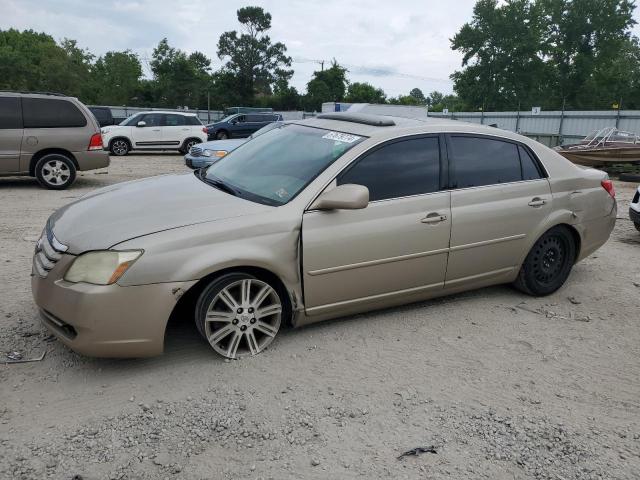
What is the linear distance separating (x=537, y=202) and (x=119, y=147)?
16.6 m

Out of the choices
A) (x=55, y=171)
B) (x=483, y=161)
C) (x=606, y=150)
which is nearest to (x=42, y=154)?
(x=55, y=171)

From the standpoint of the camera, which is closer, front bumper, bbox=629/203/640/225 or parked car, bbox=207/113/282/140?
front bumper, bbox=629/203/640/225

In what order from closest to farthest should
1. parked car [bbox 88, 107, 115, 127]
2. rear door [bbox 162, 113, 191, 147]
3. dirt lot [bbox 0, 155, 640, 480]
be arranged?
dirt lot [bbox 0, 155, 640, 480] < rear door [bbox 162, 113, 191, 147] < parked car [bbox 88, 107, 115, 127]

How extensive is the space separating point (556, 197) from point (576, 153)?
13.6 m

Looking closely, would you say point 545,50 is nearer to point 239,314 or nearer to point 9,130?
point 9,130

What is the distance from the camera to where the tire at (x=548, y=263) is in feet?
16.2

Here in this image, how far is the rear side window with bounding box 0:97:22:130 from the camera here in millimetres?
9773

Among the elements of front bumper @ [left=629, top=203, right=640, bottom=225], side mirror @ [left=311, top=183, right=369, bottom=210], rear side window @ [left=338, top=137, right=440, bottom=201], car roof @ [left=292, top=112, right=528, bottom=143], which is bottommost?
front bumper @ [left=629, top=203, right=640, bottom=225]

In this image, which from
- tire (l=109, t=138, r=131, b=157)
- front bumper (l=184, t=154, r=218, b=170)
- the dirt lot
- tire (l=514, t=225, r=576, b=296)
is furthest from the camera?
tire (l=109, t=138, r=131, b=157)

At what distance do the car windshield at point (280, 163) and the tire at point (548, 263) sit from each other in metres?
2.01

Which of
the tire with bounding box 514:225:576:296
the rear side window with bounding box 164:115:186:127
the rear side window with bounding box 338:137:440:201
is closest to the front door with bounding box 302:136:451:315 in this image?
the rear side window with bounding box 338:137:440:201

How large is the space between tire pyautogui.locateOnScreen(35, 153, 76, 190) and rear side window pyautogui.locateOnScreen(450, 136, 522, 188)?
8.43 metres

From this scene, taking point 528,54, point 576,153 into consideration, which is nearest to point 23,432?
point 576,153

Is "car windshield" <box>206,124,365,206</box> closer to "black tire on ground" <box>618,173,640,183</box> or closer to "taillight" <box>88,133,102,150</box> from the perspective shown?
"taillight" <box>88,133,102,150</box>
